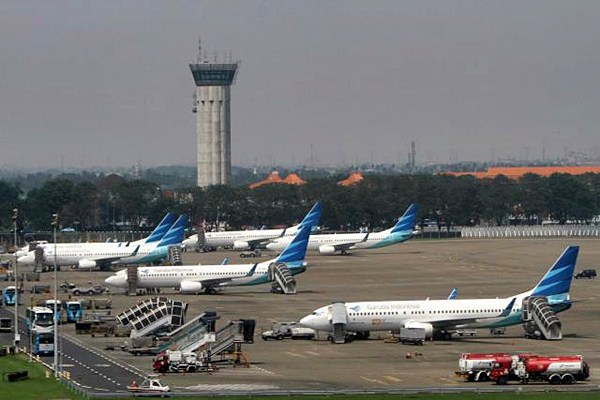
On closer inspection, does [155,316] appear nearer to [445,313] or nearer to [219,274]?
Result: [445,313]

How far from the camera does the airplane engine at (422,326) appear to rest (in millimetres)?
111875

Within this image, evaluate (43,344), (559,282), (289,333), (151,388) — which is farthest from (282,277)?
(151,388)

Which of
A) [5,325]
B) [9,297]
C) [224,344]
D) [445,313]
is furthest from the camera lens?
[9,297]

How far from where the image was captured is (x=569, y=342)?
364 ft

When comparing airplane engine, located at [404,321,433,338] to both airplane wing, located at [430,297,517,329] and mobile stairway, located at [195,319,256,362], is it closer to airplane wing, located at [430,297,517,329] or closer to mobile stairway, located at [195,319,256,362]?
airplane wing, located at [430,297,517,329]

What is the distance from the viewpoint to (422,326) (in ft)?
367

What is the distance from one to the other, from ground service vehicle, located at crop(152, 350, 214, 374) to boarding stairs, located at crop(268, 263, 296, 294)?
57754 mm

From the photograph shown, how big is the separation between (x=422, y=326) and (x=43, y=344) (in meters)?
27.5

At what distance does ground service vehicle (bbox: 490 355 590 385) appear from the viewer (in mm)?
89625

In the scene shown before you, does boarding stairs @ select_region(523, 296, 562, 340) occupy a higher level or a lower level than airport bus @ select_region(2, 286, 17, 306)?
higher

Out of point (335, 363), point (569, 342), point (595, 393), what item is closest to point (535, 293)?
point (569, 342)

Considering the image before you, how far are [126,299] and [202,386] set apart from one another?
219 ft

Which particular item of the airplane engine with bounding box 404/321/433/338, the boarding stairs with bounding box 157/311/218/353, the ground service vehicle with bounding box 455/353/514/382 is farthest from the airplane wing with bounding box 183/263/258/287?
the ground service vehicle with bounding box 455/353/514/382

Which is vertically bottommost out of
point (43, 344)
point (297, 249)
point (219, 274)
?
point (43, 344)
